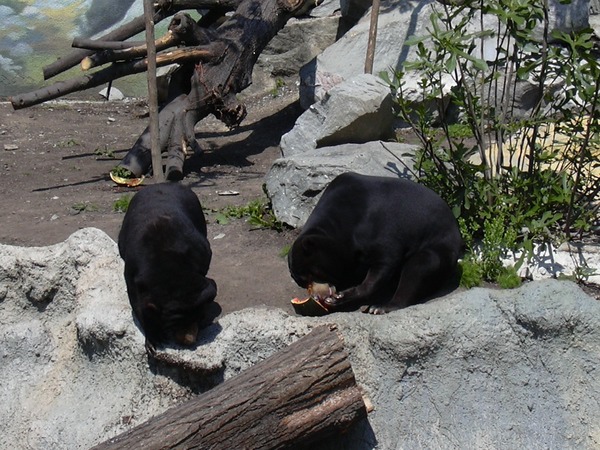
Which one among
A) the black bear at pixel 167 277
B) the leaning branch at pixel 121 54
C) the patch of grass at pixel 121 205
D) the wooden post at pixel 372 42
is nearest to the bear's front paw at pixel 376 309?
the black bear at pixel 167 277

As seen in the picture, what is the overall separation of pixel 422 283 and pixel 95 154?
6581mm

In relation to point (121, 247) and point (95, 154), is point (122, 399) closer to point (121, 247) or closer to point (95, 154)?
point (121, 247)

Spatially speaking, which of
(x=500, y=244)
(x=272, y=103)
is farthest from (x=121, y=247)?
(x=272, y=103)

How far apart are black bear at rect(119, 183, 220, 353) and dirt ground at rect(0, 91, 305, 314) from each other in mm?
739

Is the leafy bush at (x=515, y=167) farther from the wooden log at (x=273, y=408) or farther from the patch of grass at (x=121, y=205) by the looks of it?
the patch of grass at (x=121, y=205)

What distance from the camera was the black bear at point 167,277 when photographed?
5.46 m

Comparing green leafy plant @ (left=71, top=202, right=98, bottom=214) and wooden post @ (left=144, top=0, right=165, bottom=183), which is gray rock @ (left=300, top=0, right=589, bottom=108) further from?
green leafy plant @ (left=71, top=202, right=98, bottom=214)

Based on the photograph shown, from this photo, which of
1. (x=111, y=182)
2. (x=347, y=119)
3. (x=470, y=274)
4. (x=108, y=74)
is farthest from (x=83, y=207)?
(x=470, y=274)

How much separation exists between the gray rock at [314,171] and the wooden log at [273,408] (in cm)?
269

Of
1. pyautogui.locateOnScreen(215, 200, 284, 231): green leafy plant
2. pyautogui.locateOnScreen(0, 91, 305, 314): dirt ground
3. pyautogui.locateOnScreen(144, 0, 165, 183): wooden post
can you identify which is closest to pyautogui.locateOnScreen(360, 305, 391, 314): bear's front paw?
pyautogui.locateOnScreen(0, 91, 305, 314): dirt ground

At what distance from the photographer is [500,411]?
5.52 m

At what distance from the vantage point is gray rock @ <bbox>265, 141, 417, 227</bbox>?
7699mm

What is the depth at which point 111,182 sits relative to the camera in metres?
10.2

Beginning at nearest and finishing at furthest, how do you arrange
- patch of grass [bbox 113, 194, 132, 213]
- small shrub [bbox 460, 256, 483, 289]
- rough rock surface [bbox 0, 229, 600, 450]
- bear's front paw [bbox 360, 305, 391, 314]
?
1. rough rock surface [bbox 0, 229, 600, 450]
2. bear's front paw [bbox 360, 305, 391, 314]
3. small shrub [bbox 460, 256, 483, 289]
4. patch of grass [bbox 113, 194, 132, 213]
